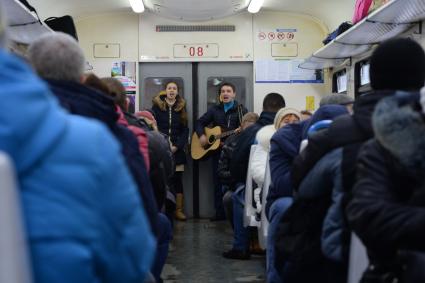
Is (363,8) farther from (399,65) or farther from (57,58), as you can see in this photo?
(57,58)

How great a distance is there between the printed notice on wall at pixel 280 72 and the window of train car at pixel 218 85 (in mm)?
252

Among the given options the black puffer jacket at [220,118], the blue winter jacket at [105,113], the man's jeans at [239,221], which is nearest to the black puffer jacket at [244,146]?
the man's jeans at [239,221]

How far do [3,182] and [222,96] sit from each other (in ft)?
24.9

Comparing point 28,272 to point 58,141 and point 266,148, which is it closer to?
point 58,141

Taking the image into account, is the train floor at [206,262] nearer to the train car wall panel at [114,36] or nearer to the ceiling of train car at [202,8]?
the train car wall panel at [114,36]

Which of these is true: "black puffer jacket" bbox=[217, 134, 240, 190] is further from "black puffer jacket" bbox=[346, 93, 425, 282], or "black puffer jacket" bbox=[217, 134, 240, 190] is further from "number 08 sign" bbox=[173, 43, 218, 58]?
"black puffer jacket" bbox=[346, 93, 425, 282]

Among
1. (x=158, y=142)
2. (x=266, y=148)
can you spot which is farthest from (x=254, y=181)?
(x=158, y=142)

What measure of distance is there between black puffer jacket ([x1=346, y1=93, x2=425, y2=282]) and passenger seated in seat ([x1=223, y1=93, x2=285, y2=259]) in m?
3.81

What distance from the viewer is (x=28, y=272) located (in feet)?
4.13

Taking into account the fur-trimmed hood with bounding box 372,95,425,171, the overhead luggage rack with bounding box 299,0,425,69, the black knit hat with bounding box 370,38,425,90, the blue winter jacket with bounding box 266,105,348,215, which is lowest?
the blue winter jacket with bounding box 266,105,348,215

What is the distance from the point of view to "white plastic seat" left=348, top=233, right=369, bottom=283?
241cm

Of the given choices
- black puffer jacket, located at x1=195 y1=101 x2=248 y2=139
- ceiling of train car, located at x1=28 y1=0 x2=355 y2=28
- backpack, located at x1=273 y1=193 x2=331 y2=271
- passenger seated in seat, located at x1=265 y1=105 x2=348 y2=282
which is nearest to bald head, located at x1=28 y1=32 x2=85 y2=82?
backpack, located at x1=273 y1=193 x2=331 y2=271

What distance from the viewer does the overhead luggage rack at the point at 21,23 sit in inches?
198

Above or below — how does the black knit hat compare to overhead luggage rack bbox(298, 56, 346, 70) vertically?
below
